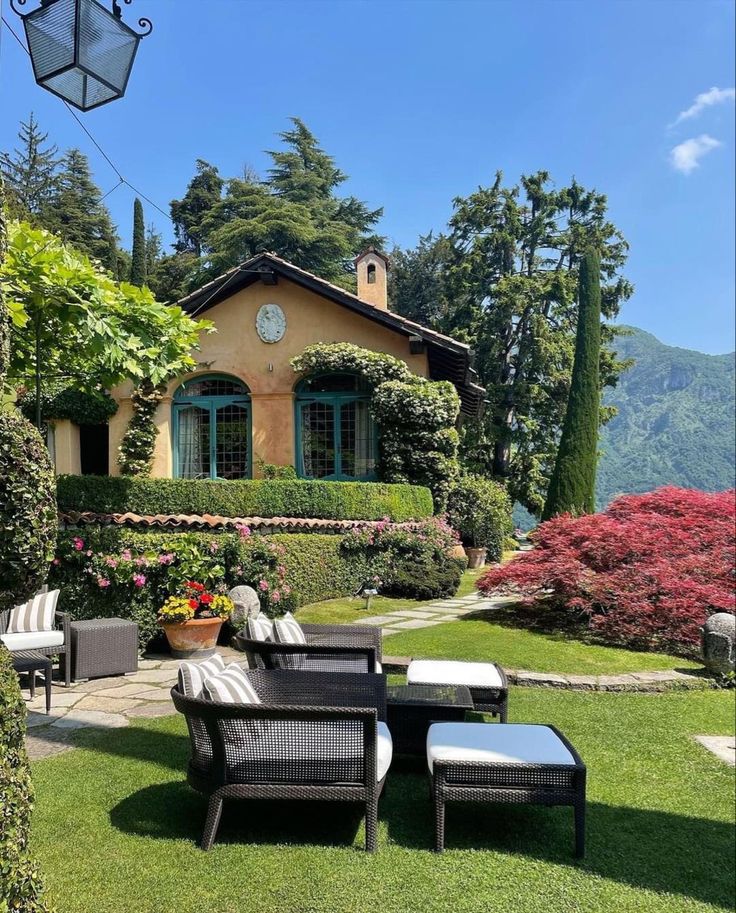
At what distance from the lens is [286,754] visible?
Answer: 141 inches

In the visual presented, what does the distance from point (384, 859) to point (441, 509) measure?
14.3m

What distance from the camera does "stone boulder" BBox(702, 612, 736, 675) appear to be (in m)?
7.41

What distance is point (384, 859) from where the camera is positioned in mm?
3473

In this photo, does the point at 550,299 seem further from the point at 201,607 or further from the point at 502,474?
the point at 201,607

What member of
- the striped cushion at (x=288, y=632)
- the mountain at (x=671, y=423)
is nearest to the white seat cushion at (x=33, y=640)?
the striped cushion at (x=288, y=632)

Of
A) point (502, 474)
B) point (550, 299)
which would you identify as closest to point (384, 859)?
point (502, 474)

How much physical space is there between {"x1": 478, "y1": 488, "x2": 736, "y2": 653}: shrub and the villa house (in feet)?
25.2

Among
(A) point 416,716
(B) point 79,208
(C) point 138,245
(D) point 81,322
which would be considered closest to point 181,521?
(D) point 81,322

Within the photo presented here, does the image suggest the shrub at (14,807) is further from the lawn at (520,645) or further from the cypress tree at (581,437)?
the cypress tree at (581,437)

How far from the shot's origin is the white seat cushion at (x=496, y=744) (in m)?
3.67

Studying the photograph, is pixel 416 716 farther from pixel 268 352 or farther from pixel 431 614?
pixel 268 352

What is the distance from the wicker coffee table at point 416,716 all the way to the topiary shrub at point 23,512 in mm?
3115

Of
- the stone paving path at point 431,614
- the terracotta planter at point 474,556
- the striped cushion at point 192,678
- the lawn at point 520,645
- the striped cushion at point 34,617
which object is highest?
the striped cushion at point 192,678

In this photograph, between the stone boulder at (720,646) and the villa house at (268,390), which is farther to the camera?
the villa house at (268,390)
